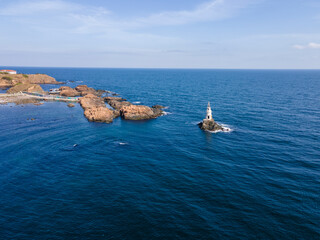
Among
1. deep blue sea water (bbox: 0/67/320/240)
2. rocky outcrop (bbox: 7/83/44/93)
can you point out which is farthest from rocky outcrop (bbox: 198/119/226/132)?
rocky outcrop (bbox: 7/83/44/93)

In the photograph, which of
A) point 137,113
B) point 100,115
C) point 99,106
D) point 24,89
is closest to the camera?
point 100,115

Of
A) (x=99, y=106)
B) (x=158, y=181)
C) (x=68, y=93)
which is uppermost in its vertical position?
(x=68, y=93)

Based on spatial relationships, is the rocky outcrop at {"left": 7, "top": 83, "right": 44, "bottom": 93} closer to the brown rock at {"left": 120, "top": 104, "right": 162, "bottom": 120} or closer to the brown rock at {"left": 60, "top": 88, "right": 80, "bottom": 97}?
the brown rock at {"left": 60, "top": 88, "right": 80, "bottom": 97}

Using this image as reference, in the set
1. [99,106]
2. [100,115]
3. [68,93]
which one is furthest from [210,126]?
[68,93]

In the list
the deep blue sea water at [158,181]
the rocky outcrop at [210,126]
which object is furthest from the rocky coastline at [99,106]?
the rocky outcrop at [210,126]

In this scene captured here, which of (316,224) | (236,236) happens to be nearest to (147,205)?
(236,236)

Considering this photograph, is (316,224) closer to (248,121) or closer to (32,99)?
(248,121)

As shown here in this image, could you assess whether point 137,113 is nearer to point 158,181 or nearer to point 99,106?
point 99,106

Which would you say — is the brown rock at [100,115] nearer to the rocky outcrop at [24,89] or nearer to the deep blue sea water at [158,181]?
the deep blue sea water at [158,181]

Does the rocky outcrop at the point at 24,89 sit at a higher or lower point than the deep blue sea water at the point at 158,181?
higher
